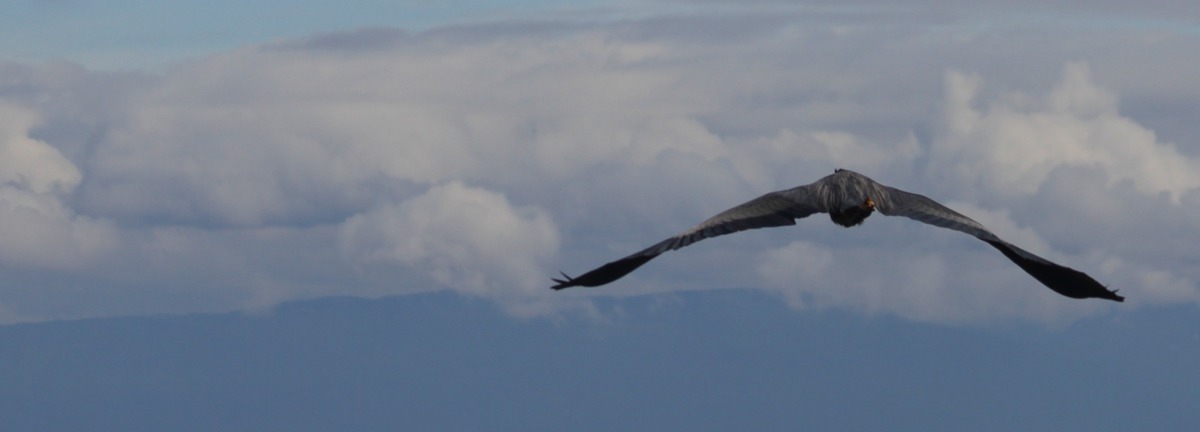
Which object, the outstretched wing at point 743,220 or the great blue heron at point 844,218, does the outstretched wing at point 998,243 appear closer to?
the great blue heron at point 844,218

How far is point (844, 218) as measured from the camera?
3478 centimetres

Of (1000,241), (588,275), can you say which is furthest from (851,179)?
(588,275)

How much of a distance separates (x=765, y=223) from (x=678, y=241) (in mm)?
2559

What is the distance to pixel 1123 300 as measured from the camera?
33.7 metres

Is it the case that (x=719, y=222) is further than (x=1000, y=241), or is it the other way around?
(x=719, y=222)

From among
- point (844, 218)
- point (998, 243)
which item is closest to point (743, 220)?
point (844, 218)

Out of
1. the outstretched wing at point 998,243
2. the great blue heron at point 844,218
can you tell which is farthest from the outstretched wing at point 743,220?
the outstretched wing at point 998,243

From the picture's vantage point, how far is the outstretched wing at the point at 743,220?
3559 centimetres

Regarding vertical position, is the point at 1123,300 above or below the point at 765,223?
below

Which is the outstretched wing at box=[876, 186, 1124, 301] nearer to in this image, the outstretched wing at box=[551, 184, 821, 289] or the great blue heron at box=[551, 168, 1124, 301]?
the great blue heron at box=[551, 168, 1124, 301]

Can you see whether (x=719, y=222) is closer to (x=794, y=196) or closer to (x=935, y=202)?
(x=794, y=196)

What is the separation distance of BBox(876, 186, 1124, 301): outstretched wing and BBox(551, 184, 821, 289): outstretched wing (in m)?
1.79

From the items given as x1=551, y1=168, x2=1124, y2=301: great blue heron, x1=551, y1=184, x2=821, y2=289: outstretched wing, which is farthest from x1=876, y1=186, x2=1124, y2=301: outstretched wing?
x1=551, y1=184, x2=821, y2=289: outstretched wing

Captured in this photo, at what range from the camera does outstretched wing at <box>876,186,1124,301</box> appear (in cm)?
3369
